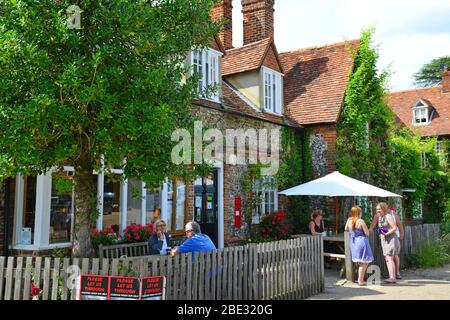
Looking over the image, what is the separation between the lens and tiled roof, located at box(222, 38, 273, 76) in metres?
15.4

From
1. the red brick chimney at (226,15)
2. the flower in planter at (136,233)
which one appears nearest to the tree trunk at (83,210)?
the flower in planter at (136,233)

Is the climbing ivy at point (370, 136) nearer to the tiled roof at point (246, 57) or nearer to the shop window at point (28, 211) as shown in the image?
the tiled roof at point (246, 57)

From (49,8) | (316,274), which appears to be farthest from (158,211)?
(49,8)

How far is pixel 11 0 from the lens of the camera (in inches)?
216

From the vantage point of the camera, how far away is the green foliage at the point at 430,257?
11.9m

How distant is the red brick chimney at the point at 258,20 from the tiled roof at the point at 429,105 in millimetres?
12364

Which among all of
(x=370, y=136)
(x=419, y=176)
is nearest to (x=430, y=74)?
(x=419, y=176)

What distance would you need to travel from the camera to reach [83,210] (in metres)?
6.61

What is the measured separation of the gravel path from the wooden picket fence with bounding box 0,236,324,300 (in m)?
0.53

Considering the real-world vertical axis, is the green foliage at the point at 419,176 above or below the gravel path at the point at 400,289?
above

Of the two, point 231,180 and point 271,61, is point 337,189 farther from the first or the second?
point 271,61

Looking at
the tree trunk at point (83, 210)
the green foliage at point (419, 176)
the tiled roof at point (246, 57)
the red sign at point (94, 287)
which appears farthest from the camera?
the green foliage at point (419, 176)

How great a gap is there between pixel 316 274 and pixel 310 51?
13093 mm

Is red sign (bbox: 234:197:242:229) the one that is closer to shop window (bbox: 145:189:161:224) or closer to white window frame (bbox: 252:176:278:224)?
white window frame (bbox: 252:176:278:224)
